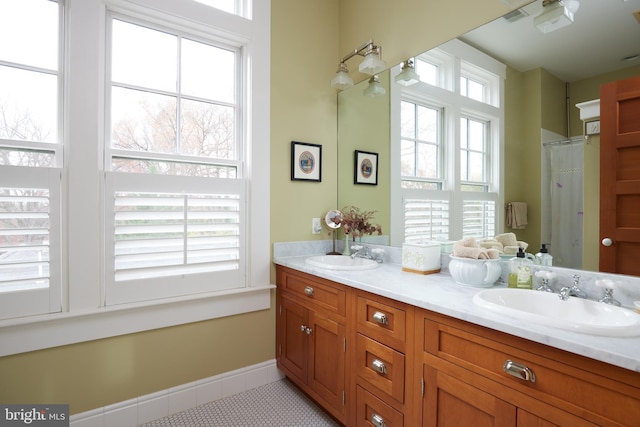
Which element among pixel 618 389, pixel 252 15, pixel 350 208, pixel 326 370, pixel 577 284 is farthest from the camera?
pixel 350 208

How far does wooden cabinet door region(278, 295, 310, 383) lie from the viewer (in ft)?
6.74

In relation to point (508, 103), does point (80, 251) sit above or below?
below

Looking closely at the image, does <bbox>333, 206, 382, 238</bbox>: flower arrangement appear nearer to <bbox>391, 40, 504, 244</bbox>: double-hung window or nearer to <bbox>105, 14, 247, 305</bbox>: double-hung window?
<bbox>391, 40, 504, 244</bbox>: double-hung window

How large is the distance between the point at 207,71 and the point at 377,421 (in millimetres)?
2281

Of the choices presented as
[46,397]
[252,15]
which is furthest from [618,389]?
[252,15]

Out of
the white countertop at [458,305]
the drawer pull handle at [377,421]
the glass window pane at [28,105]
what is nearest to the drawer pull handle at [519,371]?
the white countertop at [458,305]

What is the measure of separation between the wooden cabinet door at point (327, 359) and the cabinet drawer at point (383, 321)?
19 centimetres

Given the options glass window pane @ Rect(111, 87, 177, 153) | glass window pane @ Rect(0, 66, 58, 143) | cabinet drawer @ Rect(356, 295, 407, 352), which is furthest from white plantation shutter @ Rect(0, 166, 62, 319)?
cabinet drawer @ Rect(356, 295, 407, 352)

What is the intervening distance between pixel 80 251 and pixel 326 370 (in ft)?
4.86

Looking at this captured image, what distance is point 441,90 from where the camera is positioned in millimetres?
1920

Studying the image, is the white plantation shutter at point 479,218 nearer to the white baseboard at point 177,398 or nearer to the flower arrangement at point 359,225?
the flower arrangement at point 359,225

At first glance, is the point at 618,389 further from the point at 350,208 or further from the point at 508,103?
the point at 350,208

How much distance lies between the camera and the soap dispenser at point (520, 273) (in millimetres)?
1393

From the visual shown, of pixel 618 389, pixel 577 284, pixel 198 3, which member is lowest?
pixel 618 389
